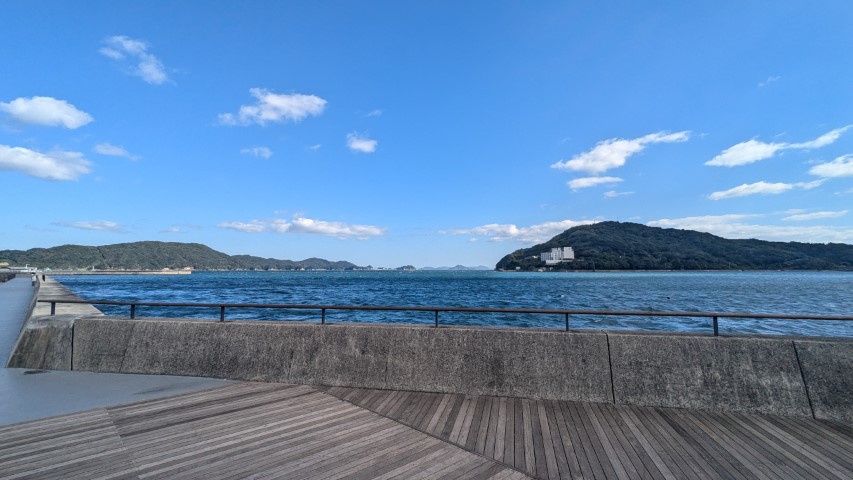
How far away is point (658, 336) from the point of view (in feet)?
19.5

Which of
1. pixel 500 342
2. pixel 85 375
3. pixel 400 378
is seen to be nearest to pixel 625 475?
pixel 500 342

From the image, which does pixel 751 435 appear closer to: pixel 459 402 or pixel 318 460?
pixel 459 402

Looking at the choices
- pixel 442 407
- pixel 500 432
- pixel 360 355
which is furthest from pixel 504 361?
pixel 360 355

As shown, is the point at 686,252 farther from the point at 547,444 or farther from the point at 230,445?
the point at 230,445

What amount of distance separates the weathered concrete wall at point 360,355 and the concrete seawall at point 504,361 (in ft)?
0.05

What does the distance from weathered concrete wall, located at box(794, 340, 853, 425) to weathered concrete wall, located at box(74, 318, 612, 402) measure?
2653 mm

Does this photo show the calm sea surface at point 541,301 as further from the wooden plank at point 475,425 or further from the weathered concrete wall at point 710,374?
the wooden plank at point 475,425

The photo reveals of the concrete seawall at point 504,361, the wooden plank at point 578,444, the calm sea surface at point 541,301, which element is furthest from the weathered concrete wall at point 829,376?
the calm sea surface at point 541,301

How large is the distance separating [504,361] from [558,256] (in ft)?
549

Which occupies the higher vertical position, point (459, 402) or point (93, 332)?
point (93, 332)

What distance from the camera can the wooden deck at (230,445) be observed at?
3.71 m

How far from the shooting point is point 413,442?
4379 mm

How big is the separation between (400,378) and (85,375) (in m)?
6.07

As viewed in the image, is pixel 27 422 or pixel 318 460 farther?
pixel 27 422
